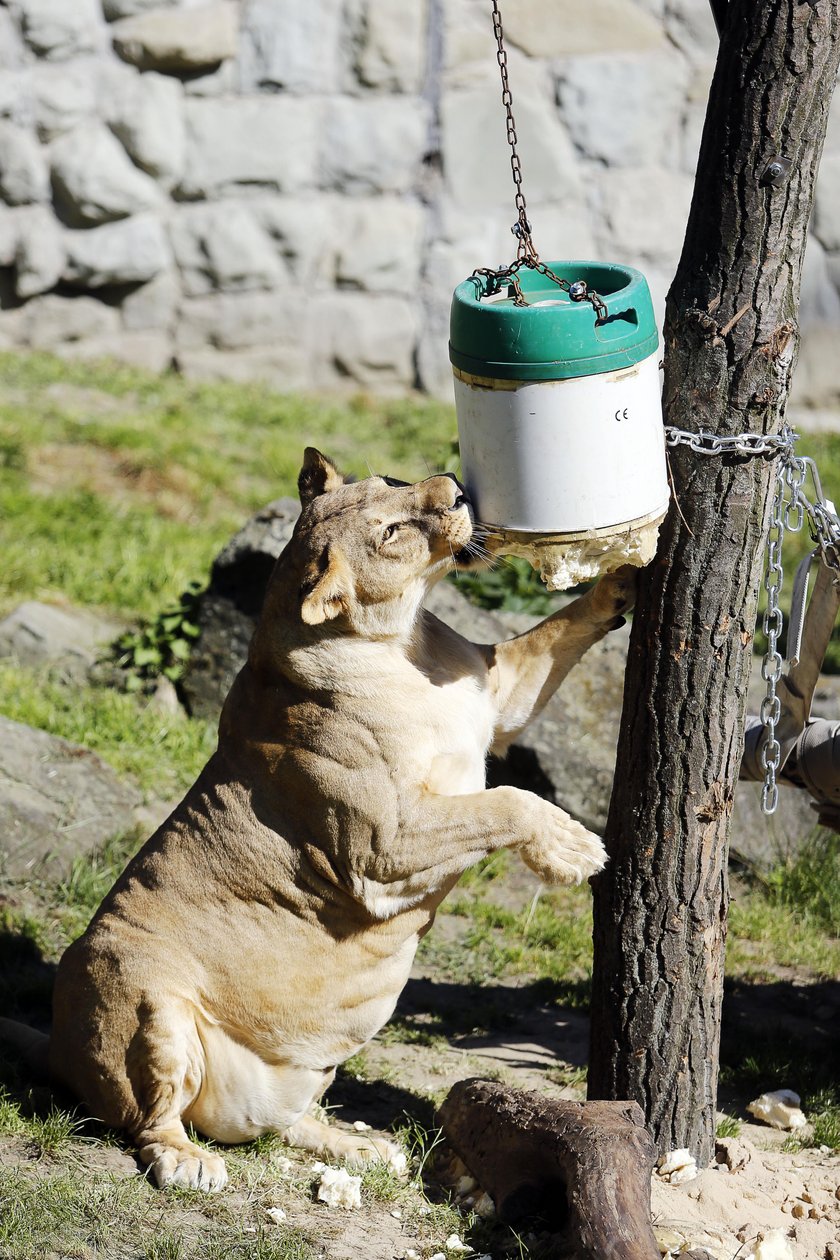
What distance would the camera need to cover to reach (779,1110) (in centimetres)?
482

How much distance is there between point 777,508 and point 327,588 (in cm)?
138

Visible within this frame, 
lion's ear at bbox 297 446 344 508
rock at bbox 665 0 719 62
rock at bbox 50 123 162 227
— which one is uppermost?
rock at bbox 665 0 719 62

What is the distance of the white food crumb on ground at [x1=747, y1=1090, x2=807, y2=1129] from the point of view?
4.80 meters

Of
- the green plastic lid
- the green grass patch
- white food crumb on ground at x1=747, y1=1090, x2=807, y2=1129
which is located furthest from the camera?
the green grass patch

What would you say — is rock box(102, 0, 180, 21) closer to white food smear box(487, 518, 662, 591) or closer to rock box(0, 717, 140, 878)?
rock box(0, 717, 140, 878)

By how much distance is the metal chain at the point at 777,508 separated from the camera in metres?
3.92

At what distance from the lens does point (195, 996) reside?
4465 mm

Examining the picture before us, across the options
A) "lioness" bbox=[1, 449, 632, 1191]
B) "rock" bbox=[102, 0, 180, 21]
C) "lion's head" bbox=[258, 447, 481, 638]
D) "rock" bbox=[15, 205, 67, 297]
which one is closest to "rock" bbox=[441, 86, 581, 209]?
"rock" bbox=[102, 0, 180, 21]

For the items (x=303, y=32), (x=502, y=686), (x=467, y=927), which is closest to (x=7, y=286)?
(x=303, y=32)

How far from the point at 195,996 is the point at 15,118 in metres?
7.96

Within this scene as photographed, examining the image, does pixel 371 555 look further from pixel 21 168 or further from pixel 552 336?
pixel 21 168

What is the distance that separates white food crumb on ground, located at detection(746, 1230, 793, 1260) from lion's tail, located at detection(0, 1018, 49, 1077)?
2.37m

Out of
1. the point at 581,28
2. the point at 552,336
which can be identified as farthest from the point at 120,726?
the point at 581,28

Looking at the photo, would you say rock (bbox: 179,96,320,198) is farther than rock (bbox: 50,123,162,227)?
Yes
